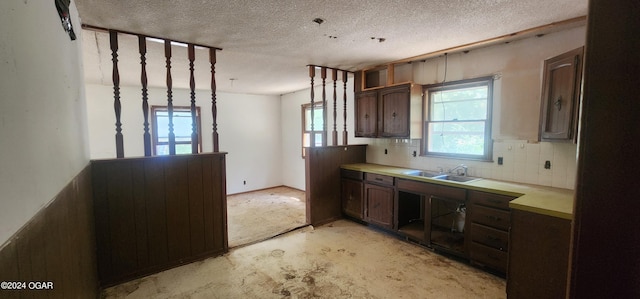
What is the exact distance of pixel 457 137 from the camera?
11.6 feet

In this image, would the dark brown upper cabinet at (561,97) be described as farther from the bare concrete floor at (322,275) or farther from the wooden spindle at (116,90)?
the wooden spindle at (116,90)

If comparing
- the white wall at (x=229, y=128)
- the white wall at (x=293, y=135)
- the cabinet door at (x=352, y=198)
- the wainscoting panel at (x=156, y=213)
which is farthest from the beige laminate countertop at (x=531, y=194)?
the white wall at (x=229, y=128)

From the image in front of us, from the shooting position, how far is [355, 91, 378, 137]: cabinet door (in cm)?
415

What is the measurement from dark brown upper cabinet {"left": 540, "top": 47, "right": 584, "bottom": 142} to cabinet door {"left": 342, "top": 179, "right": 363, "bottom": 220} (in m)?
2.33

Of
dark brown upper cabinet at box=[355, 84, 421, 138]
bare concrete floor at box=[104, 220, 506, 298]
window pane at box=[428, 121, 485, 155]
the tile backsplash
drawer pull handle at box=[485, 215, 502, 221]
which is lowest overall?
bare concrete floor at box=[104, 220, 506, 298]

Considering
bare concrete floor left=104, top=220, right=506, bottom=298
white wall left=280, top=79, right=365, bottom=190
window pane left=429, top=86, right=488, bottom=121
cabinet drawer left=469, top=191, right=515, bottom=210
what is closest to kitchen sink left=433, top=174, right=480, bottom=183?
cabinet drawer left=469, top=191, right=515, bottom=210

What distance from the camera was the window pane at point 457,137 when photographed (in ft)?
10.9

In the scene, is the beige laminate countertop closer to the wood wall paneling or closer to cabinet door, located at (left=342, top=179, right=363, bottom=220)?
cabinet door, located at (left=342, top=179, right=363, bottom=220)

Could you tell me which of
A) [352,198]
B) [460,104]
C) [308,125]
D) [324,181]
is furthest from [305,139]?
[460,104]

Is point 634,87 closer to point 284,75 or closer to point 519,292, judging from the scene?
point 519,292

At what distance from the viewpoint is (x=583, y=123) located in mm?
511

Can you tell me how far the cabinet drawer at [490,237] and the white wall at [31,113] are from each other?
10.7 ft

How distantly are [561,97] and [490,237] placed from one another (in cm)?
143

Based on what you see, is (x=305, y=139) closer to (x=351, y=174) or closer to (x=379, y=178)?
(x=351, y=174)
